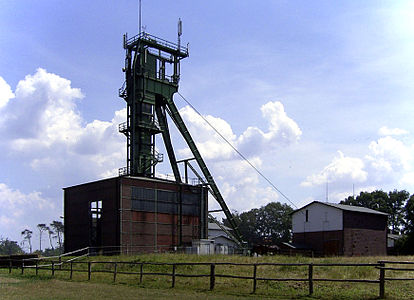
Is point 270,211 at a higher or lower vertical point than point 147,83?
lower

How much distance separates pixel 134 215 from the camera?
4834cm

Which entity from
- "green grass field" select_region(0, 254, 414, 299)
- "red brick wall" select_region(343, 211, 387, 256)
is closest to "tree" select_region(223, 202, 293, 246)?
"red brick wall" select_region(343, 211, 387, 256)

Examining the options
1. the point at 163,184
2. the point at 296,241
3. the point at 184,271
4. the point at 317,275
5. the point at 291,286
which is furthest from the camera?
the point at 296,241

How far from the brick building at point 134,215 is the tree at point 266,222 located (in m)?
67.3

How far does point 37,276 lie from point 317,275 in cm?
1708

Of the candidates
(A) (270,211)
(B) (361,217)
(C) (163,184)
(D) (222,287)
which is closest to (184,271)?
(D) (222,287)

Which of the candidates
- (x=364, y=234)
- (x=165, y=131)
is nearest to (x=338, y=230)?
(x=364, y=234)

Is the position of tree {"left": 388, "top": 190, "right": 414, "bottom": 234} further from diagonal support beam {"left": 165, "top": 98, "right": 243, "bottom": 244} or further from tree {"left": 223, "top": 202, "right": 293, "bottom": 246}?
diagonal support beam {"left": 165, "top": 98, "right": 243, "bottom": 244}

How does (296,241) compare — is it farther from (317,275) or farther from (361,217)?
(317,275)

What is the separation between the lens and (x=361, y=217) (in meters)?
58.6

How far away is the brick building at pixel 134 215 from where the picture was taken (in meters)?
47.6

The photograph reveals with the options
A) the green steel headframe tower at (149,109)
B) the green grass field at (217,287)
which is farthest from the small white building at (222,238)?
the green grass field at (217,287)

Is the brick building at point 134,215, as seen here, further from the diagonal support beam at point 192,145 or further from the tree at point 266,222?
the tree at point 266,222

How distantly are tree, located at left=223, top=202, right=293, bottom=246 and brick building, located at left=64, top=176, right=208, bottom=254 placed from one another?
6734 cm
